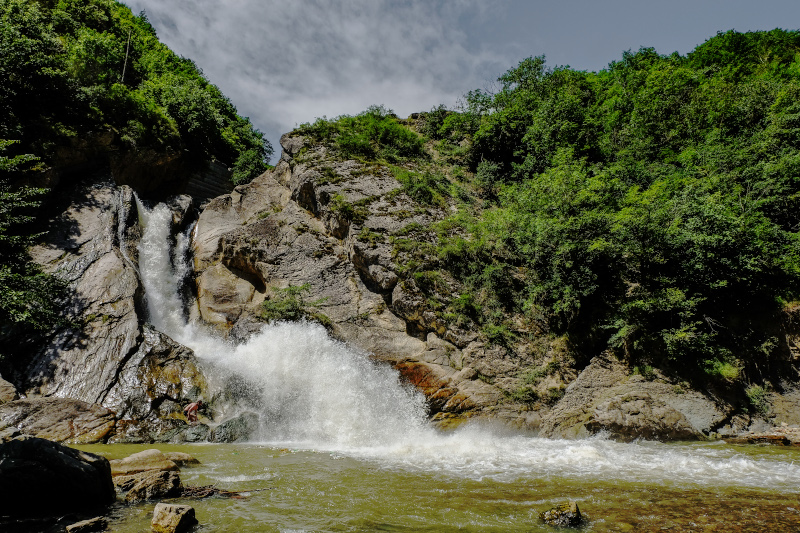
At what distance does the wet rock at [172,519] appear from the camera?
416cm

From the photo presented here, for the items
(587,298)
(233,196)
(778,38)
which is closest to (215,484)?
(587,298)

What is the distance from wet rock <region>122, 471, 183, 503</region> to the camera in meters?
5.43

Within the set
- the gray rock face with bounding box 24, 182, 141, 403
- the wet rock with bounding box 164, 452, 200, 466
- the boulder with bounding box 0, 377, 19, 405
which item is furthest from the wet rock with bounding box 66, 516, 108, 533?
the boulder with bounding box 0, 377, 19, 405

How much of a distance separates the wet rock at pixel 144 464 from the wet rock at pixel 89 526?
1.80 m

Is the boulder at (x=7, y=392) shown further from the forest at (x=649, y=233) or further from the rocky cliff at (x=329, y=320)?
the forest at (x=649, y=233)

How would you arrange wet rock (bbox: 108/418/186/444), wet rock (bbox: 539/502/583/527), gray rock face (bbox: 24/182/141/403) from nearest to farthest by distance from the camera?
wet rock (bbox: 539/502/583/527) < wet rock (bbox: 108/418/186/444) < gray rock face (bbox: 24/182/141/403)

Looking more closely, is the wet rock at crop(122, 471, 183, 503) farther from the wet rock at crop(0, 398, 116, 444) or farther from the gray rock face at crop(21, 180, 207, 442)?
the wet rock at crop(0, 398, 116, 444)

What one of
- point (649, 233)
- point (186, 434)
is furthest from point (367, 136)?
point (186, 434)

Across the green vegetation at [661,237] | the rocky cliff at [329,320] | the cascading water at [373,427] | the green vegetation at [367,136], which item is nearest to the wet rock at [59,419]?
the rocky cliff at [329,320]

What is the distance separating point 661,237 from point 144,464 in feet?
52.0

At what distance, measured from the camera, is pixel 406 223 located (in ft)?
60.0

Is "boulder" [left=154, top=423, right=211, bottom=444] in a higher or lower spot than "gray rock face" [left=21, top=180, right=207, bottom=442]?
lower

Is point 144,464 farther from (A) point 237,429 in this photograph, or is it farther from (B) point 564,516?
(B) point 564,516

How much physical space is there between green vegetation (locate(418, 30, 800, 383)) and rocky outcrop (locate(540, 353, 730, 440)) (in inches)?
34.2
